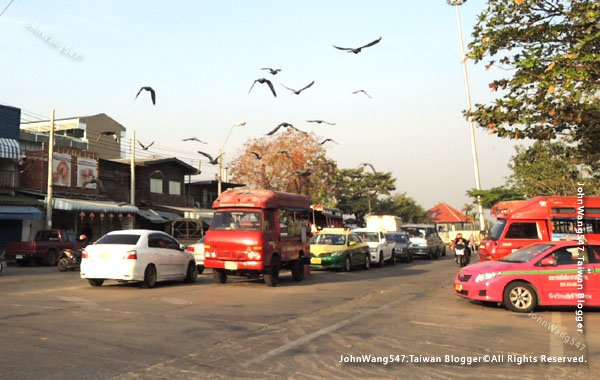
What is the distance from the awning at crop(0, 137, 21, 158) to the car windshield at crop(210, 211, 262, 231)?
66.3 ft

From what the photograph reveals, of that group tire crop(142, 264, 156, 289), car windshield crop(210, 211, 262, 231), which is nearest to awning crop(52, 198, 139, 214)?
car windshield crop(210, 211, 262, 231)

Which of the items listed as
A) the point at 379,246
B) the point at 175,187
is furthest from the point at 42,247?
the point at 175,187

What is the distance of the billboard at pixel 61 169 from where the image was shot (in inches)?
1366

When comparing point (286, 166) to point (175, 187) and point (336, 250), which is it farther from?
point (336, 250)

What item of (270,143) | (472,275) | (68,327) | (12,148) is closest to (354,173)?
(270,143)

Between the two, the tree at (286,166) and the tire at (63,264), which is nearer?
the tire at (63,264)

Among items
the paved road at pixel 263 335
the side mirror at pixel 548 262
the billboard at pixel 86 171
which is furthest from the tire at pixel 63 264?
the side mirror at pixel 548 262

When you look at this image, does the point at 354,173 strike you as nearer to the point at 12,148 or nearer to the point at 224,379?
the point at 12,148

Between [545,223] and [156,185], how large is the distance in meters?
33.9

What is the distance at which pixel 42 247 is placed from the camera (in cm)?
2564

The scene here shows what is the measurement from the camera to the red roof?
3600 inches

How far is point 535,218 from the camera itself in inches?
672

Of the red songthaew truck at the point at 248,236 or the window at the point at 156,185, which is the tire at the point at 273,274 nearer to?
the red songthaew truck at the point at 248,236

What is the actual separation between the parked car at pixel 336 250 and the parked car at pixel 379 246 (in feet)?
6.08
